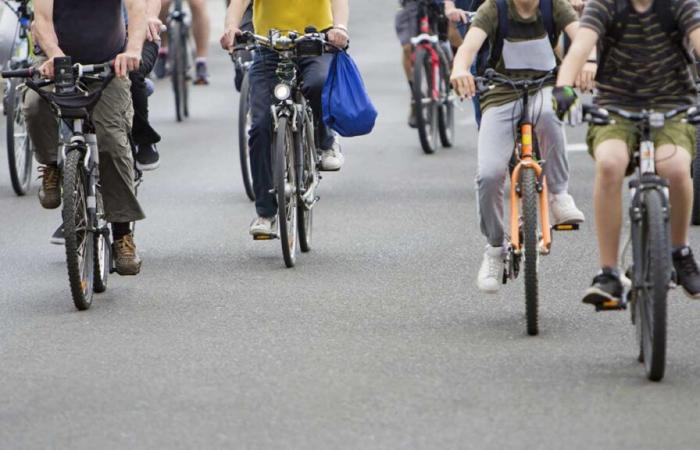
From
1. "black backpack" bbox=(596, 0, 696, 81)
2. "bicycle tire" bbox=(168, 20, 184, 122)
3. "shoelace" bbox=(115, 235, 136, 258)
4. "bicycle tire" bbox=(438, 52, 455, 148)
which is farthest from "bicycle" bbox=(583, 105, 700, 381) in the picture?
"bicycle tire" bbox=(168, 20, 184, 122)

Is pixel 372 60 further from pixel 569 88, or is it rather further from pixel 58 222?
pixel 569 88

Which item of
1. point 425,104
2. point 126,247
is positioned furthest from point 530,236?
point 425,104

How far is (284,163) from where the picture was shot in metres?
10.7

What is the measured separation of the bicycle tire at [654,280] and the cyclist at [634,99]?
0.94ft

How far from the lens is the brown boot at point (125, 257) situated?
10.3 meters

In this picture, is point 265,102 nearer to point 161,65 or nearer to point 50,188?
point 50,188

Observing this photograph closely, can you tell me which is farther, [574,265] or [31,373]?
[574,265]

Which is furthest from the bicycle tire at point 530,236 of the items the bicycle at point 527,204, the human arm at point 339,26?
the human arm at point 339,26

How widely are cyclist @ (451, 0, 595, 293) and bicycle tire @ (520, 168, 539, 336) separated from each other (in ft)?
1.27

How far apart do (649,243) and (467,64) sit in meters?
1.49

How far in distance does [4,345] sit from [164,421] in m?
1.92

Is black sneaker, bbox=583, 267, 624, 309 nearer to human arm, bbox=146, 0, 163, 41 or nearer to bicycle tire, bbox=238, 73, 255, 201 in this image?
human arm, bbox=146, 0, 163, 41

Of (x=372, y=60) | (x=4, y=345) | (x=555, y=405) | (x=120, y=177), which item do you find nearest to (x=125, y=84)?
(x=120, y=177)

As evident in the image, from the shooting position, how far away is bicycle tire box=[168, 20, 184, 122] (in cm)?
1923
